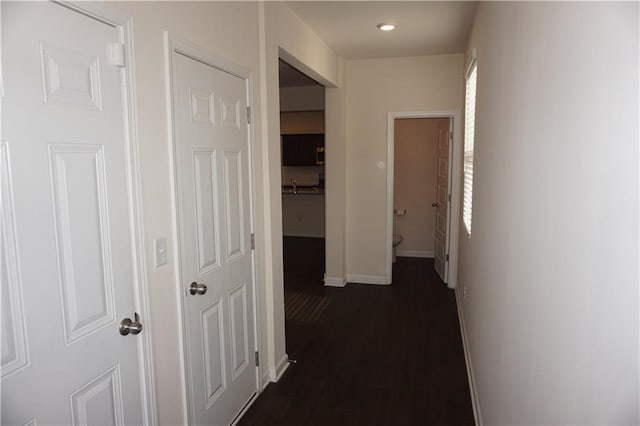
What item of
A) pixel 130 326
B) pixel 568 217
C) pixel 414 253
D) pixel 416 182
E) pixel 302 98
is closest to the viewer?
pixel 568 217

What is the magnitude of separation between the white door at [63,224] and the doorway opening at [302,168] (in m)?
4.87

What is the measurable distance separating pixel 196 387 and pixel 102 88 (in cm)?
149

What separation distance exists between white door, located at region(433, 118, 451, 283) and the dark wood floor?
15.3 inches

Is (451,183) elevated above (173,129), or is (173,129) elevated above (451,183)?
(173,129)

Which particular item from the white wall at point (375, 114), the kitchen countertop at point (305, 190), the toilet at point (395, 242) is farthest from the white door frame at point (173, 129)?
the kitchen countertop at point (305, 190)

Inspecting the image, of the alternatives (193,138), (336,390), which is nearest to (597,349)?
(193,138)

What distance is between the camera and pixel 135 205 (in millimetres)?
1705

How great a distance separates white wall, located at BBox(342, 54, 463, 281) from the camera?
16.3 feet

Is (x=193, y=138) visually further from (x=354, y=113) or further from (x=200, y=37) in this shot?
(x=354, y=113)

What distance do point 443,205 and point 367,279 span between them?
134cm

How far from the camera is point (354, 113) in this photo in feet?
17.2

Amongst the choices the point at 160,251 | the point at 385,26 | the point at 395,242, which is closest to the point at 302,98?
the point at 395,242

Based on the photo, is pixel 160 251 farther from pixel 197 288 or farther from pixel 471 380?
pixel 471 380

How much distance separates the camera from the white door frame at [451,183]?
4977 millimetres
